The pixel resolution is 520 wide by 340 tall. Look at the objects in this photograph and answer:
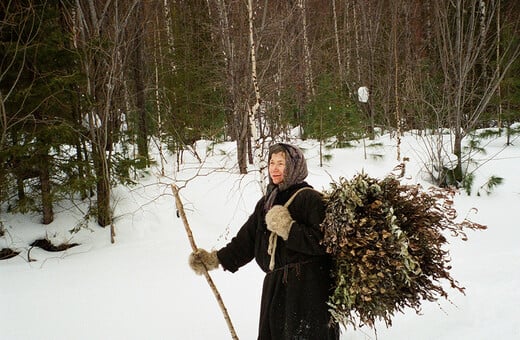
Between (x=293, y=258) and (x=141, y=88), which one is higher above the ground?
(x=141, y=88)

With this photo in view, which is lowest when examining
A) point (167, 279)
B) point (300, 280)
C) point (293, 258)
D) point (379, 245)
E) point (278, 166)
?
point (167, 279)

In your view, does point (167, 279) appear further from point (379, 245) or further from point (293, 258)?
point (379, 245)

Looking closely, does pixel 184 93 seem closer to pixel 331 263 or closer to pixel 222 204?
pixel 222 204

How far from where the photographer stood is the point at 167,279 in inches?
187

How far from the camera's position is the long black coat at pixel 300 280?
2.08 m

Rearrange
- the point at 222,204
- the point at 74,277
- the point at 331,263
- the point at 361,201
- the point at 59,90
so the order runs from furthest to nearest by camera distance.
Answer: the point at 222,204 < the point at 59,90 < the point at 74,277 < the point at 331,263 < the point at 361,201

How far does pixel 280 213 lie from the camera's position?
6.94 feet

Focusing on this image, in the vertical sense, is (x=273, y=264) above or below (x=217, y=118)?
below

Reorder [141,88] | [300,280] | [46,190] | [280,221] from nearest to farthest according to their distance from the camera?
[280,221] → [300,280] → [46,190] → [141,88]

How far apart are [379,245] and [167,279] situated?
3.70m

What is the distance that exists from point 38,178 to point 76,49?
8.38ft

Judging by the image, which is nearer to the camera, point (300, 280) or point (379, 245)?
point (379, 245)

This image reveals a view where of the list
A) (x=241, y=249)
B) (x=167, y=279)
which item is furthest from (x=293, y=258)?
(x=167, y=279)

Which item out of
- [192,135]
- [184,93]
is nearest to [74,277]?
[192,135]
